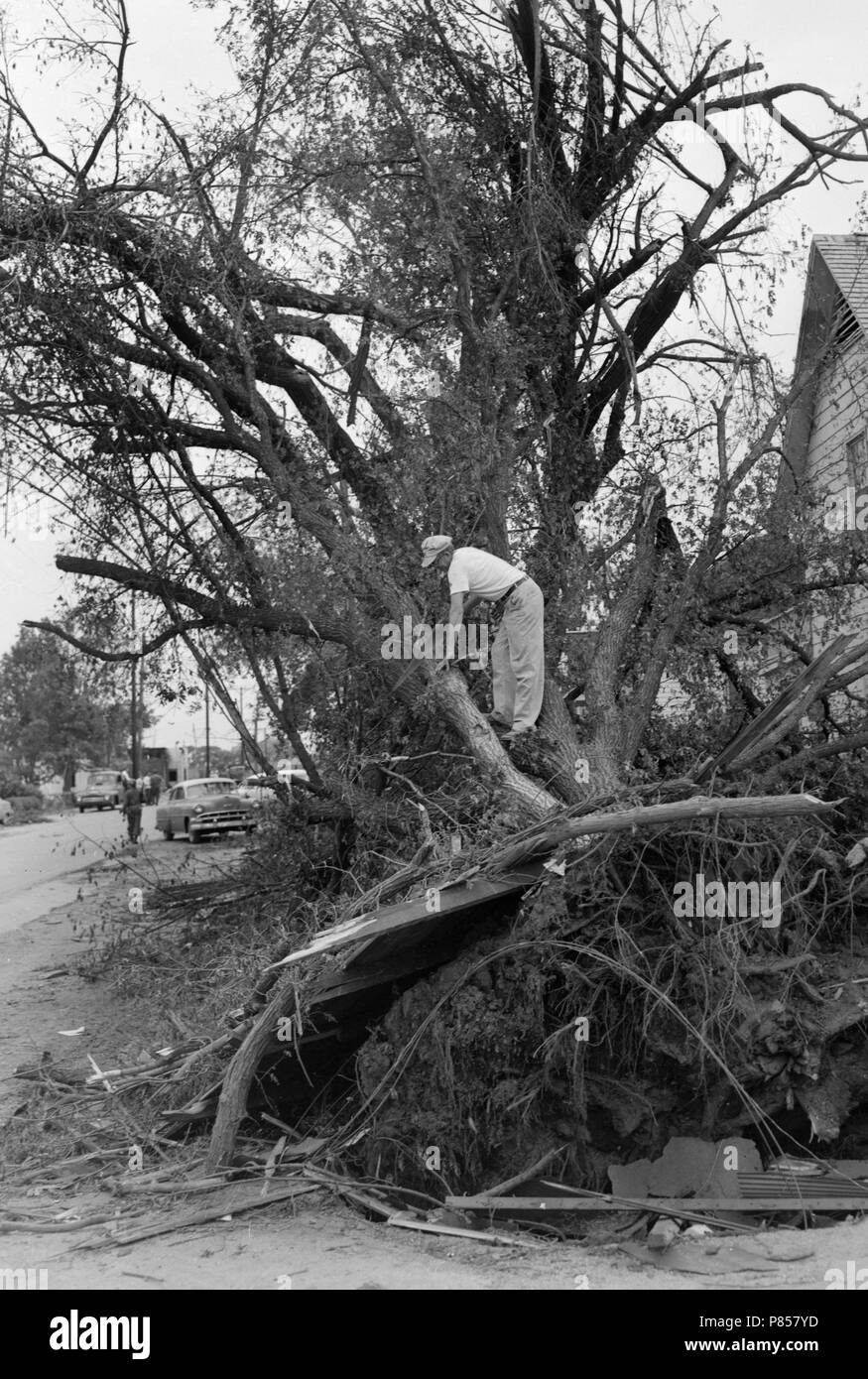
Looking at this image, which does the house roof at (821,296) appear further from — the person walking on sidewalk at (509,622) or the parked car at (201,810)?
the parked car at (201,810)

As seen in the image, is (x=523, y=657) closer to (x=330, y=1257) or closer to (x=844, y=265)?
(x=330, y=1257)

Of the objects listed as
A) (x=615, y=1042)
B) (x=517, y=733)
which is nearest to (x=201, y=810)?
(x=517, y=733)

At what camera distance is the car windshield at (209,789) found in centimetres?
3095

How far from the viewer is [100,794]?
57.5 meters

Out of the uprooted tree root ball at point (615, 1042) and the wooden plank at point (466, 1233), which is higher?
the uprooted tree root ball at point (615, 1042)

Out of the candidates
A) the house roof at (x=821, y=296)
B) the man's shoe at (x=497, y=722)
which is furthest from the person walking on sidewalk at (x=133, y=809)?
the man's shoe at (x=497, y=722)

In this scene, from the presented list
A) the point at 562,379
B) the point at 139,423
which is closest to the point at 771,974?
the point at 562,379

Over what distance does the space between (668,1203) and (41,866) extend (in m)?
20.1

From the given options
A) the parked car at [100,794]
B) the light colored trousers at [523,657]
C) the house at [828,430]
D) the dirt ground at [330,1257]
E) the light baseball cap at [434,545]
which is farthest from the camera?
the parked car at [100,794]

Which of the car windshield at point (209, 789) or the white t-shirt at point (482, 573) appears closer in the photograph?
the white t-shirt at point (482, 573)

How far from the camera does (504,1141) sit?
6.66 metres

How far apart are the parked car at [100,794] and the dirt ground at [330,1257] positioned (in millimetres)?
51659

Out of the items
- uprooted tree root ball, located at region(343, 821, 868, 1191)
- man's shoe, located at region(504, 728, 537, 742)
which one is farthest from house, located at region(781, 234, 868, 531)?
uprooted tree root ball, located at region(343, 821, 868, 1191)

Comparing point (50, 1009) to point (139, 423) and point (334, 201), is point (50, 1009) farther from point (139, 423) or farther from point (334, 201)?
point (334, 201)
